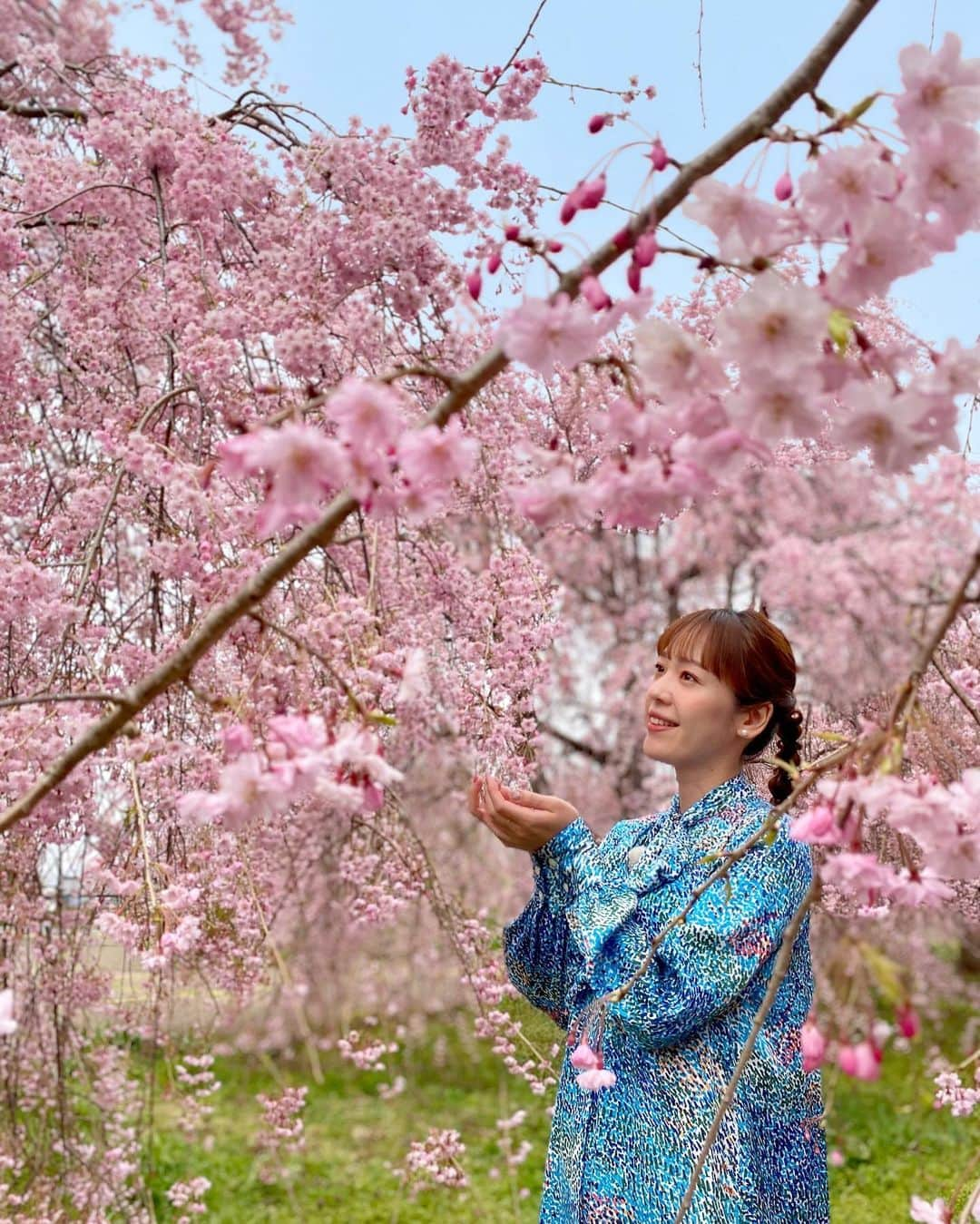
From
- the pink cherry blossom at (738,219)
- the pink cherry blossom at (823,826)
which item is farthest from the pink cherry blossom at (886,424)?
the pink cherry blossom at (823,826)

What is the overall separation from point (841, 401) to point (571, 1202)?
118cm

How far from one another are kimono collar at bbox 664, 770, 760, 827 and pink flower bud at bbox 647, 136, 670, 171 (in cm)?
106

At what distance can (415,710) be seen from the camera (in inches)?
118

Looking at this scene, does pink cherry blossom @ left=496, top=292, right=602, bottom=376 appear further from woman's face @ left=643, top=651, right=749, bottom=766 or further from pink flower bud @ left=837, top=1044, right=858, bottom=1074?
woman's face @ left=643, top=651, right=749, bottom=766

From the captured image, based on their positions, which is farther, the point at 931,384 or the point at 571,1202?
the point at 571,1202

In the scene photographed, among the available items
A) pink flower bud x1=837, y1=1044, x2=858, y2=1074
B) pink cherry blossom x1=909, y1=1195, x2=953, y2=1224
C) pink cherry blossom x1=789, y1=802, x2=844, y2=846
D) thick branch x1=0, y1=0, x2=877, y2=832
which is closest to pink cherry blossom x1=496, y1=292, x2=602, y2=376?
thick branch x1=0, y1=0, x2=877, y2=832

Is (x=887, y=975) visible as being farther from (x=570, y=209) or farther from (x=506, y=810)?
(x=506, y=810)

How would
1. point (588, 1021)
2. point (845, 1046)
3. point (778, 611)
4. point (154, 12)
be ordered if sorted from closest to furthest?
point (845, 1046) → point (588, 1021) → point (154, 12) → point (778, 611)

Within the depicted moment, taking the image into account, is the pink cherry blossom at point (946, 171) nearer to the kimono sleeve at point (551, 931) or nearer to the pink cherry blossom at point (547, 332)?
the pink cherry blossom at point (547, 332)

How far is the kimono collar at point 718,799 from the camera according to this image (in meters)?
1.74

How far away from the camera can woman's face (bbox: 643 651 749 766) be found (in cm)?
176

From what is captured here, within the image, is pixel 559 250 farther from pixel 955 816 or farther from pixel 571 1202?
pixel 571 1202

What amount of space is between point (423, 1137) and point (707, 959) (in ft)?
16.0

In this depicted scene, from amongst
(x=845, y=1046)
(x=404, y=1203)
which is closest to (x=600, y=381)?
(x=845, y=1046)
